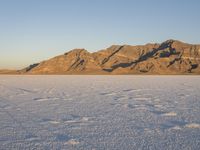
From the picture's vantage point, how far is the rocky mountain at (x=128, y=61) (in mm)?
127938

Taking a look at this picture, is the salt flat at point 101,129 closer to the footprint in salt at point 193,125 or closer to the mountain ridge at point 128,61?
the footprint in salt at point 193,125

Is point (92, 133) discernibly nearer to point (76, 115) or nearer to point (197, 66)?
point (76, 115)

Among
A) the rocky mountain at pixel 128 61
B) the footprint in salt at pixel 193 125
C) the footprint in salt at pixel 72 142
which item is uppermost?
the rocky mountain at pixel 128 61

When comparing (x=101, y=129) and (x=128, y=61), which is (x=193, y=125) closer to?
(x=101, y=129)

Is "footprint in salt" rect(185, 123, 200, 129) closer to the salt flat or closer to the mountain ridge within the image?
the salt flat

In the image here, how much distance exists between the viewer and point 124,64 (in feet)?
489

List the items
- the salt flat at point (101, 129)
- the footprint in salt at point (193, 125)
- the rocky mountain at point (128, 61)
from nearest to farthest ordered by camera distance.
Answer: the salt flat at point (101, 129)
the footprint in salt at point (193, 125)
the rocky mountain at point (128, 61)

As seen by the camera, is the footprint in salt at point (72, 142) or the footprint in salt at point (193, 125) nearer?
the footprint in salt at point (72, 142)

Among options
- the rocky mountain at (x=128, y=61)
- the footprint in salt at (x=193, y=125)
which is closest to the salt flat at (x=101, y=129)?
the footprint in salt at (x=193, y=125)

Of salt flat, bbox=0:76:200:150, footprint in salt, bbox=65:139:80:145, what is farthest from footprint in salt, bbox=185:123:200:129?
footprint in salt, bbox=65:139:80:145

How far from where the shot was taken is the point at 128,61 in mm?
155875

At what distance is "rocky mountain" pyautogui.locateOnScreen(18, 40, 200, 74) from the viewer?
127938 mm

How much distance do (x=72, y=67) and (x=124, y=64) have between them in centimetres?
2508

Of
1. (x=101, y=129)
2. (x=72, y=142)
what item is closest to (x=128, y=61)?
(x=101, y=129)
